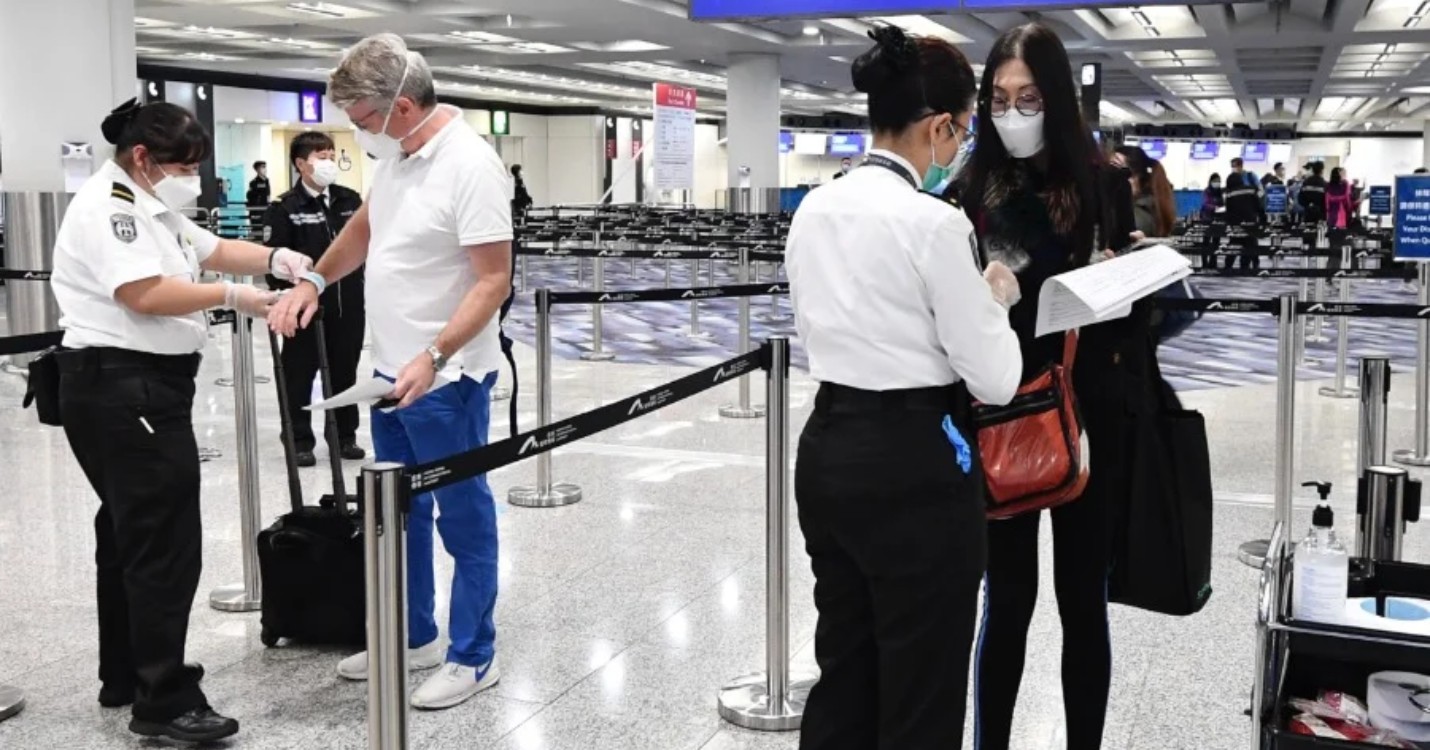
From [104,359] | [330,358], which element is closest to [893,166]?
[104,359]

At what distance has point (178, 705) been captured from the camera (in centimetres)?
348

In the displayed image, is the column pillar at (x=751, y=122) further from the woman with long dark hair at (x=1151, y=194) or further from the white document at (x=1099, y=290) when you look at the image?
the white document at (x=1099, y=290)

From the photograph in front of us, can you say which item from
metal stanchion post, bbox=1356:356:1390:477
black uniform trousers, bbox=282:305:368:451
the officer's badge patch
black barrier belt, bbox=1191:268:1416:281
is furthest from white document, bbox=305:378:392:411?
black barrier belt, bbox=1191:268:1416:281

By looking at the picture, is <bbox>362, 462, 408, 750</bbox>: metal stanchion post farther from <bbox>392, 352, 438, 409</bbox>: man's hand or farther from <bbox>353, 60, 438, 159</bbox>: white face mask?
<bbox>353, 60, 438, 159</bbox>: white face mask

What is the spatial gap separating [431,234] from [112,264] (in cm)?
74

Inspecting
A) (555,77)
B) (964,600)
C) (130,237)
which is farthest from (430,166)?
(555,77)

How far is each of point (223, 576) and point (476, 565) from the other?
1724mm

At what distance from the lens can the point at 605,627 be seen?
4.43 metres

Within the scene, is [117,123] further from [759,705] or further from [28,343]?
[759,705]

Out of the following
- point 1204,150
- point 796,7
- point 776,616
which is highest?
point 1204,150

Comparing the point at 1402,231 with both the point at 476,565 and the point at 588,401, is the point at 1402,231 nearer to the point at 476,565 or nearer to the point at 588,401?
the point at 588,401

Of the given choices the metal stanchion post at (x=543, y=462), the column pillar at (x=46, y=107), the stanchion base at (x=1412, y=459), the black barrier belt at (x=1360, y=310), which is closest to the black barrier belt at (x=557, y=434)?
the metal stanchion post at (x=543, y=462)

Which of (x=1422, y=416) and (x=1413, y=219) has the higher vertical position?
(x=1413, y=219)

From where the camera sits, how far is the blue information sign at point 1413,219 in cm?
895
